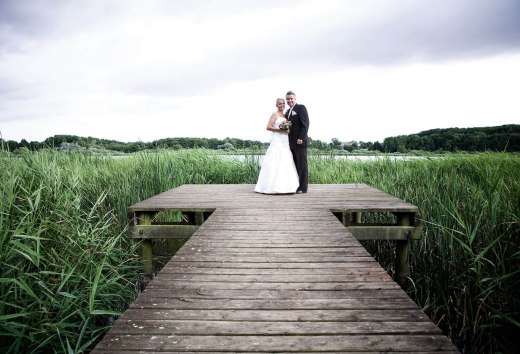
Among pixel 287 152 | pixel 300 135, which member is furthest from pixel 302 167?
pixel 300 135

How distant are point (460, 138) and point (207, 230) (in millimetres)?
10692

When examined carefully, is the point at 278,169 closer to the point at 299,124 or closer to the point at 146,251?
the point at 299,124

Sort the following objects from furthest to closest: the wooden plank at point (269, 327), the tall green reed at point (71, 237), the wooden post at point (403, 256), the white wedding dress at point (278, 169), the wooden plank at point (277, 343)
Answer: the white wedding dress at point (278, 169), the wooden post at point (403, 256), the tall green reed at point (71, 237), the wooden plank at point (269, 327), the wooden plank at point (277, 343)

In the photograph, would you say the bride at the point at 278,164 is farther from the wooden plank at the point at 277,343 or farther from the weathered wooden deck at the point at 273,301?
the wooden plank at the point at 277,343

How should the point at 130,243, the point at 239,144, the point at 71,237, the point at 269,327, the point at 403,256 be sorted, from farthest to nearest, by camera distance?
the point at 239,144 < the point at 130,243 < the point at 403,256 < the point at 71,237 < the point at 269,327

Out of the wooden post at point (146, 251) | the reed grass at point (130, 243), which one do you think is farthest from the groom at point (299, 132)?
the wooden post at point (146, 251)

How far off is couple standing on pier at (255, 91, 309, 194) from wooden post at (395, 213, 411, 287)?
7.26 feet

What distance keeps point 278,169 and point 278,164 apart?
0.11 m

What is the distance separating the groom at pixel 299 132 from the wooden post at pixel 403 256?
2214 mm

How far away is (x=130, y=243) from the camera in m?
5.00

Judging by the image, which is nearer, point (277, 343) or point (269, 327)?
point (277, 343)

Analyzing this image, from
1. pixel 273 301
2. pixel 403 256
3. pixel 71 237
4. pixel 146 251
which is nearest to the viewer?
pixel 273 301

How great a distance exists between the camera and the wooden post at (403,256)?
414cm

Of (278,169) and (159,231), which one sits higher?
(278,169)
